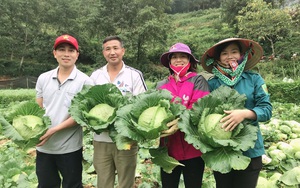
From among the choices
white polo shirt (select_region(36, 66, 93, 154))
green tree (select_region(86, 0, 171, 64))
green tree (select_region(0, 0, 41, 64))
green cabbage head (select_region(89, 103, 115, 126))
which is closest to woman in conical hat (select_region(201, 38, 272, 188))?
green cabbage head (select_region(89, 103, 115, 126))

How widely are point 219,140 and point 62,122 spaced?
5.01 feet

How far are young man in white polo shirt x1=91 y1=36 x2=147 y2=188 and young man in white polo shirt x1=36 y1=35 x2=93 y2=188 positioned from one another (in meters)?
0.20

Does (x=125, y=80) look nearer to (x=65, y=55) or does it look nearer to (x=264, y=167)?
(x=65, y=55)

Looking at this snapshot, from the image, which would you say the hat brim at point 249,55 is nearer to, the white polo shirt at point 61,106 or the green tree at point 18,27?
the white polo shirt at point 61,106

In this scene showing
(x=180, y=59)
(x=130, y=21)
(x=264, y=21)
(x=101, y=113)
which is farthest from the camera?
(x=130, y=21)

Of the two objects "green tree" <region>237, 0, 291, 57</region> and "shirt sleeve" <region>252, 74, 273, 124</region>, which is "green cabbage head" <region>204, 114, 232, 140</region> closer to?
"shirt sleeve" <region>252, 74, 273, 124</region>

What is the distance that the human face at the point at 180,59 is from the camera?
256 centimetres

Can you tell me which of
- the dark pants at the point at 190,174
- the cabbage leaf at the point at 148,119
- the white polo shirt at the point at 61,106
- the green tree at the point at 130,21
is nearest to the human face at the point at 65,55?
the white polo shirt at the point at 61,106

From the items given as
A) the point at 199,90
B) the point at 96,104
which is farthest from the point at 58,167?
the point at 199,90

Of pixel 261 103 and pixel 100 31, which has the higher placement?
pixel 100 31

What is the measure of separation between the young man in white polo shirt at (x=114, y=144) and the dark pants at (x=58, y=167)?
0.72 feet

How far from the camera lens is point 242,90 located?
7.58ft

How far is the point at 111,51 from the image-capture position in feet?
9.12

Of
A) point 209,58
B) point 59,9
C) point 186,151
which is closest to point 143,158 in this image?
point 186,151
